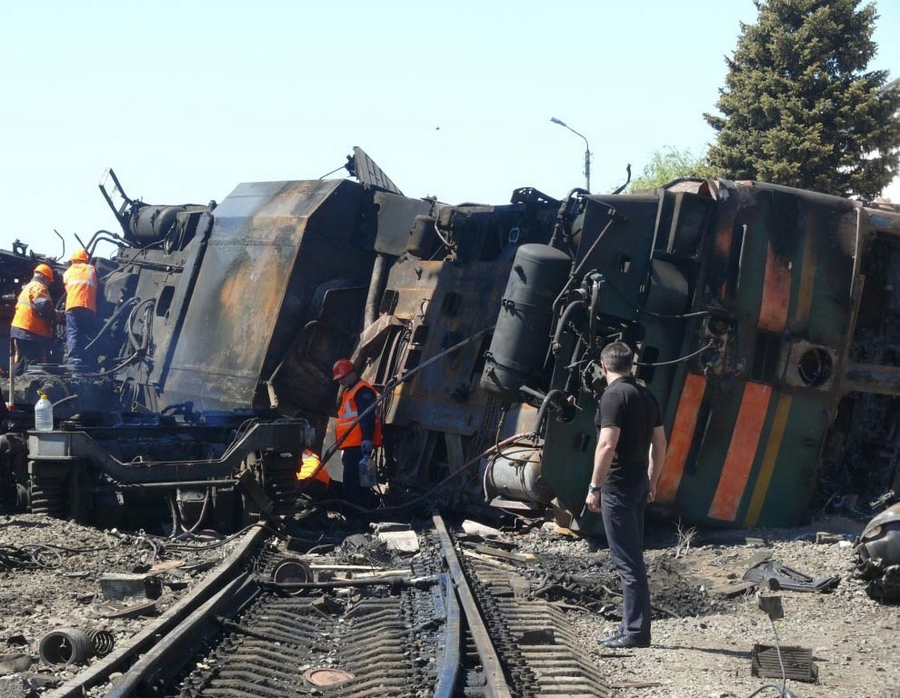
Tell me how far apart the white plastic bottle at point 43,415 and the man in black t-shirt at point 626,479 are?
216 inches

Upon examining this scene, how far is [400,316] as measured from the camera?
1359 cm

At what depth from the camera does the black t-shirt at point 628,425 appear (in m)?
6.75

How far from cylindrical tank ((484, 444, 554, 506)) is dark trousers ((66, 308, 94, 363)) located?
7.79 meters

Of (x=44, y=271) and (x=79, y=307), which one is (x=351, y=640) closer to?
(x=79, y=307)

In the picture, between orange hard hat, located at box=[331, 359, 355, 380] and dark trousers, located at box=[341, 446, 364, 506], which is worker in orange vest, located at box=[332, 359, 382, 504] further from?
orange hard hat, located at box=[331, 359, 355, 380]

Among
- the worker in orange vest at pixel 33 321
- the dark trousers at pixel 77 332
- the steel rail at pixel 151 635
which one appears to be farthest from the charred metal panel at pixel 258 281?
the steel rail at pixel 151 635

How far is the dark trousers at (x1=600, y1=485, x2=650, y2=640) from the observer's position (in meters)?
6.66

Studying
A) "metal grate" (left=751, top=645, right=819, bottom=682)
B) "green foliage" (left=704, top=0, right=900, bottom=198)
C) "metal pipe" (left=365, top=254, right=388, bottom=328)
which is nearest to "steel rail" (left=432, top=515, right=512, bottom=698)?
"metal grate" (left=751, top=645, right=819, bottom=682)

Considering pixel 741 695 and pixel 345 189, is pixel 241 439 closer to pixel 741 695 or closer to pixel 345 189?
pixel 345 189

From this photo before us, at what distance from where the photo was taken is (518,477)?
10.7 metres

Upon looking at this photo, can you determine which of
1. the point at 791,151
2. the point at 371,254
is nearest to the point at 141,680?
the point at 371,254

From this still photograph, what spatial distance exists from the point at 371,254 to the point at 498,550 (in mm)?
5553

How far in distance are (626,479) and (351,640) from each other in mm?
1822

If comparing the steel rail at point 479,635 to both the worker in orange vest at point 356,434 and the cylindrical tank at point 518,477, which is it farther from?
the worker in orange vest at point 356,434
